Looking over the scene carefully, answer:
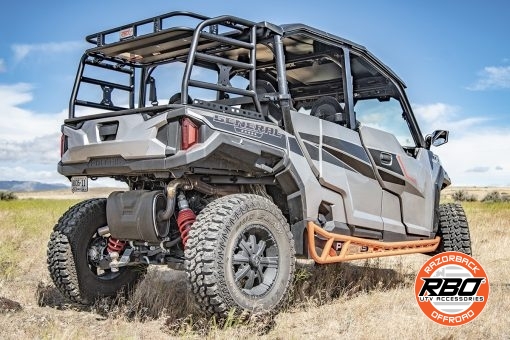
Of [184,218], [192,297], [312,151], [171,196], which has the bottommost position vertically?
[192,297]

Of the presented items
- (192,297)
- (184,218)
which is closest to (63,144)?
(184,218)

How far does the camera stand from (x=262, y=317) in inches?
187

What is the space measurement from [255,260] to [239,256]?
0.54ft

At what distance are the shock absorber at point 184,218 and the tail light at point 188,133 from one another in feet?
2.18

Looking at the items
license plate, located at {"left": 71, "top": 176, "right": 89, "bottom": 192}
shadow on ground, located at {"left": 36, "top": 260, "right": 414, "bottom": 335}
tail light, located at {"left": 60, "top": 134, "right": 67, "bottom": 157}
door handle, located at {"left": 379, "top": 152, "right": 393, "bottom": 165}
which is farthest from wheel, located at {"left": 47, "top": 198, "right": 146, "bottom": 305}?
door handle, located at {"left": 379, "top": 152, "right": 393, "bottom": 165}

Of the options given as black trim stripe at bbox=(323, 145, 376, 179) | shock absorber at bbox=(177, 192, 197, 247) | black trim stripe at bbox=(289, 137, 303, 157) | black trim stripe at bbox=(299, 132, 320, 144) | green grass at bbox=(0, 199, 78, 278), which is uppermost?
black trim stripe at bbox=(299, 132, 320, 144)

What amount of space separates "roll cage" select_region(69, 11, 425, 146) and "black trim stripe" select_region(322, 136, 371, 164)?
275 mm

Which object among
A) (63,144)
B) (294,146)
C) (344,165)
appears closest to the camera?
(294,146)

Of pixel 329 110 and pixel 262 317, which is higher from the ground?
pixel 329 110

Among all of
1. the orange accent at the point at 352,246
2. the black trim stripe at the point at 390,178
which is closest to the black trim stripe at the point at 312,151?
the orange accent at the point at 352,246

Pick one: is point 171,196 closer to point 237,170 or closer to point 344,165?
point 237,170

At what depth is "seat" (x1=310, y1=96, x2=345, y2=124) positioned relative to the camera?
6305 mm

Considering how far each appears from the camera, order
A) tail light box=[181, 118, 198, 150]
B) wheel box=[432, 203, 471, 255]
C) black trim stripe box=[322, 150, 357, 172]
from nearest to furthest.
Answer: tail light box=[181, 118, 198, 150], black trim stripe box=[322, 150, 357, 172], wheel box=[432, 203, 471, 255]

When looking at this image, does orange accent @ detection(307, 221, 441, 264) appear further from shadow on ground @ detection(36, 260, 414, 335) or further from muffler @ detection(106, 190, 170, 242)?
muffler @ detection(106, 190, 170, 242)
